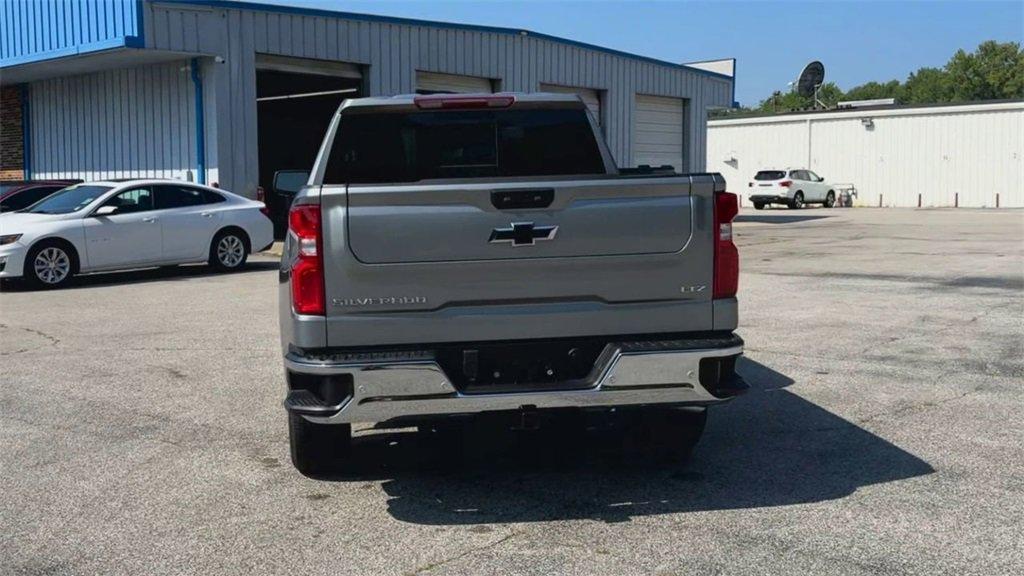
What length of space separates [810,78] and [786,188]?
1221cm

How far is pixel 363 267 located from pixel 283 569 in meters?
1.31

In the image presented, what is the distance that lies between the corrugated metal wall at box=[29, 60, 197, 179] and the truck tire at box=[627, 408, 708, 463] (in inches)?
703

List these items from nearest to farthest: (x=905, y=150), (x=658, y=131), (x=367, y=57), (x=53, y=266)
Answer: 1. (x=53, y=266)
2. (x=367, y=57)
3. (x=658, y=131)
4. (x=905, y=150)

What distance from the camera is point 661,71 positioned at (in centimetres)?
3219

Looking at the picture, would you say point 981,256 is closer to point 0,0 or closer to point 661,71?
point 661,71

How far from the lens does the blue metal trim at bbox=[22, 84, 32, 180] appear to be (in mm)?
26000

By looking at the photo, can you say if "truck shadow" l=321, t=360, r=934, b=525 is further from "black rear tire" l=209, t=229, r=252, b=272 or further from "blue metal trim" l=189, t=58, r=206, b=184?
"blue metal trim" l=189, t=58, r=206, b=184

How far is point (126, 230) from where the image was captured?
1555 cm

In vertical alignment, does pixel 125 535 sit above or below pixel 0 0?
below

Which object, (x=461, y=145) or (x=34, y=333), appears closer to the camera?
(x=461, y=145)

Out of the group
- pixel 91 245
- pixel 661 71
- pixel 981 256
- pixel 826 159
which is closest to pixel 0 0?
pixel 91 245

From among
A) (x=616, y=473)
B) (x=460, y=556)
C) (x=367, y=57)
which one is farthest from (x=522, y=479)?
(x=367, y=57)

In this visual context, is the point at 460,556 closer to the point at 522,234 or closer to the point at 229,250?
the point at 522,234

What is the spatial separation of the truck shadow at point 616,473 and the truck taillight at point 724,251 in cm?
104
